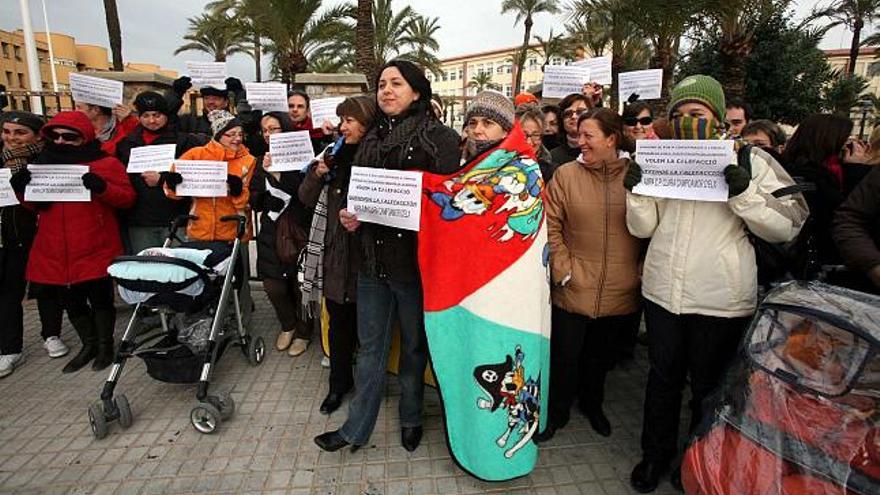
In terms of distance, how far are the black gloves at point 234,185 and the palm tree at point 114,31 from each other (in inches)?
367

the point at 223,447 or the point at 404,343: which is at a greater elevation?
the point at 404,343

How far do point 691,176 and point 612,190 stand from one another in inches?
24.8

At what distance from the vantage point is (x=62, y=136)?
390cm

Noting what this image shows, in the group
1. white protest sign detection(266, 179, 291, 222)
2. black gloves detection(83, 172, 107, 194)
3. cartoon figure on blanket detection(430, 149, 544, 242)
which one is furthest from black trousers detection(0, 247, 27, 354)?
cartoon figure on blanket detection(430, 149, 544, 242)

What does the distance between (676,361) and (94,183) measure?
14.4 feet

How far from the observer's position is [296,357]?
178 inches

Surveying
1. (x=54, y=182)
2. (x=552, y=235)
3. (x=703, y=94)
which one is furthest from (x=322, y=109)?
(x=703, y=94)

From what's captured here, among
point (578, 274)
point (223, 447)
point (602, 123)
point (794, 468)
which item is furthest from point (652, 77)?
point (223, 447)

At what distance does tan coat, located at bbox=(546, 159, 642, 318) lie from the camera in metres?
2.95

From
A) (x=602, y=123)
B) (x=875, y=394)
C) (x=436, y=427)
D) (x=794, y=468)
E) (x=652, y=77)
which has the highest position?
(x=652, y=77)

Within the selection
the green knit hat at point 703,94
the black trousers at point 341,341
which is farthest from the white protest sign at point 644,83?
the black trousers at point 341,341

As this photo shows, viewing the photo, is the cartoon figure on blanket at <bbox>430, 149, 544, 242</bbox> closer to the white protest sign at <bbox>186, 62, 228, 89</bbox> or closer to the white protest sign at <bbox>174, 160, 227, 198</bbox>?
the white protest sign at <bbox>174, 160, 227, 198</bbox>

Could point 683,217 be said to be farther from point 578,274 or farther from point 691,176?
point 578,274

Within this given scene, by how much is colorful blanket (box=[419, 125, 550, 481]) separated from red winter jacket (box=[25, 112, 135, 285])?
3.13m
